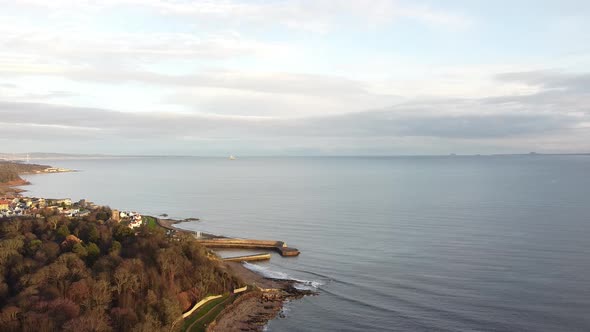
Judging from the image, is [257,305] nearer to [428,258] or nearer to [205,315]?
[205,315]

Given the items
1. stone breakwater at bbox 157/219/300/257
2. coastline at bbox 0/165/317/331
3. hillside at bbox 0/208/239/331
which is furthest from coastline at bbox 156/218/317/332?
stone breakwater at bbox 157/219/300/257

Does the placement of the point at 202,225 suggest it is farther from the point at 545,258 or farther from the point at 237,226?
the point at 545,258

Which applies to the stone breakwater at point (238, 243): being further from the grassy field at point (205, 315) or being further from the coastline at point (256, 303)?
the grassy field at point (205, 315)

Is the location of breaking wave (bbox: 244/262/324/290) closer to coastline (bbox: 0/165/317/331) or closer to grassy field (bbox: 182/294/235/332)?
coastline (bbox: 0/165/317/331)

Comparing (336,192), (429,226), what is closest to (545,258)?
(429,226)

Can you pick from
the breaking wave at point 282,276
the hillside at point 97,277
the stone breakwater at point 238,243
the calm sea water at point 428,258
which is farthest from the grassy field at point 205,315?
the stone breakwater at point 238,243
